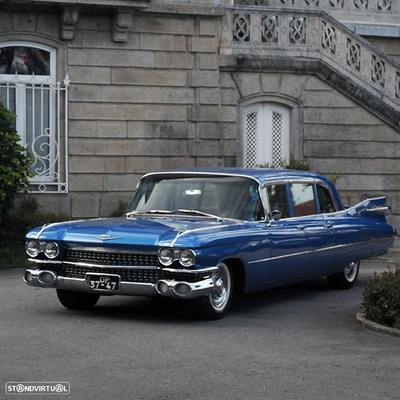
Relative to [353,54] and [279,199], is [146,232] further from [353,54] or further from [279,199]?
[353,54]

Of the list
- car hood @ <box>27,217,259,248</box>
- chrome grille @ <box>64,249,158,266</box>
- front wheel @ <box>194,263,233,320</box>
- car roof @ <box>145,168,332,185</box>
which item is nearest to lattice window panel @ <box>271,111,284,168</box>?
car roof @ <box>145,168,332,185</box>

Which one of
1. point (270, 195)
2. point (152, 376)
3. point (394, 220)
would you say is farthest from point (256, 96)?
point (152, 376)

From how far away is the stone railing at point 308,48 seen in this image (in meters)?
19.4

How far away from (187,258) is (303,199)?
3007 millimetres

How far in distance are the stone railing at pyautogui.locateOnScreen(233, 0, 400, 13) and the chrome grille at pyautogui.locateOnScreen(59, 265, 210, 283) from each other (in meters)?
12.4

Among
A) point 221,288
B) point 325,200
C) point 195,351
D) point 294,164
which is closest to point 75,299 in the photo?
point 221,288

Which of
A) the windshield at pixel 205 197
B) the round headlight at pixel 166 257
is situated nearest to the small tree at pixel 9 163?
the windshield at pixel 205 197

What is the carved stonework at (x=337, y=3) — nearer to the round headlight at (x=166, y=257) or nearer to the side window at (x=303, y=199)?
the side window at (x=303, y=199)

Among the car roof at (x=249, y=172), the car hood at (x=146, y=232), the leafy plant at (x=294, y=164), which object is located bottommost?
the car hood at (x=146, y=232)

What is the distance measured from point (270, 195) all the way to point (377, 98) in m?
9.52

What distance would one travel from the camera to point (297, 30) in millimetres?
19703

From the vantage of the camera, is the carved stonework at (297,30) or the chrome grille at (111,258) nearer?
→ the chrome grille at (111,258)

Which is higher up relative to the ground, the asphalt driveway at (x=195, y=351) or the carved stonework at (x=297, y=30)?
the carved stonework at (x=297, y=30)

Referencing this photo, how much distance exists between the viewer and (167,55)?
18.9 m
